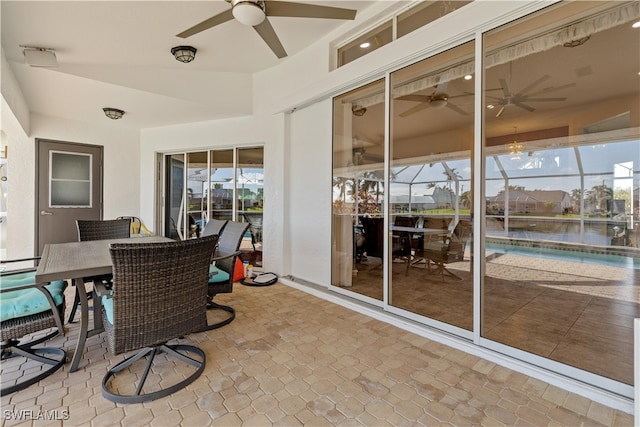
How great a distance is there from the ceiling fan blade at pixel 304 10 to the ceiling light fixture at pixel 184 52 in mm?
1360

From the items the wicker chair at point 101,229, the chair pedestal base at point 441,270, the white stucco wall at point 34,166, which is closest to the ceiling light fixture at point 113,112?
the white stucco wall at point 34,166

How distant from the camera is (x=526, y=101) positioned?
5328mm

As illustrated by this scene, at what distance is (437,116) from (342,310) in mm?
4436

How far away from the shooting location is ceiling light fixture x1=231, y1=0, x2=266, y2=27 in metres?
2.26

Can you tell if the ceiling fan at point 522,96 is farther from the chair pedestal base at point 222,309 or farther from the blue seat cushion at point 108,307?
the blue seat cushion at point 108,307

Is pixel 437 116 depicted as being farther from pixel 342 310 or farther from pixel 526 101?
pixel 342 310

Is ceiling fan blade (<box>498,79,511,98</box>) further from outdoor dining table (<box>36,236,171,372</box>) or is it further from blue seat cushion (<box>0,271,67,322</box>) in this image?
blue seat cushion (<box>0,271,67,322</box>)

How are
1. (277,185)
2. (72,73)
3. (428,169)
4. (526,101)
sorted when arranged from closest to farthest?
(72,73) < (277,185) < (526,101) < (428,169)

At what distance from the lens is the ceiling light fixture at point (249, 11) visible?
226 cm

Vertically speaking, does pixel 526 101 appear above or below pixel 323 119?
above

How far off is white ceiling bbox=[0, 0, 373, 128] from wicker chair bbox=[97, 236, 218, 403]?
2.43 metres

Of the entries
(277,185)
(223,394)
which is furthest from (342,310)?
(277,185)

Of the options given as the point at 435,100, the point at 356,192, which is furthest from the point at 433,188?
the point at 356,192

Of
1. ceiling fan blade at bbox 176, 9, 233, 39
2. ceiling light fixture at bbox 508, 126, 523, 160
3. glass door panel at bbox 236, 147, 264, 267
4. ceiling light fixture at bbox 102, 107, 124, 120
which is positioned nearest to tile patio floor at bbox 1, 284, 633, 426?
glass door panel at bbox 236, 147, 264, 267
